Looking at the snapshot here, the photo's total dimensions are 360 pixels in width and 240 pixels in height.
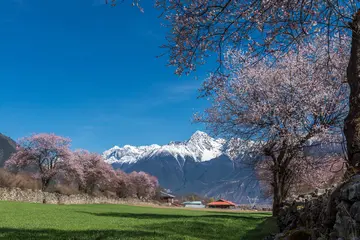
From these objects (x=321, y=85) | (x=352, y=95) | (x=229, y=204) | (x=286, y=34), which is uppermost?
(x=321, y=85)

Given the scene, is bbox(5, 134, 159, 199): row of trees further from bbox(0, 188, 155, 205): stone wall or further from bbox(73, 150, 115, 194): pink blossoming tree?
bbox(0, 188, 155, 205): stone wall

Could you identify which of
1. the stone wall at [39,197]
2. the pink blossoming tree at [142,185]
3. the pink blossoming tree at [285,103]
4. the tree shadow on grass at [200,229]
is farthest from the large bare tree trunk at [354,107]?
the pink blossoming tree at [142,185]

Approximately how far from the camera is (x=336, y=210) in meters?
6.29

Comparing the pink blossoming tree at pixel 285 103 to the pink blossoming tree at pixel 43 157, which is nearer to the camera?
the pink blossoming tree at pixel 285 103

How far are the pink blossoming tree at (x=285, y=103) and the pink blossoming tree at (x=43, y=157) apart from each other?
46114 millimetres

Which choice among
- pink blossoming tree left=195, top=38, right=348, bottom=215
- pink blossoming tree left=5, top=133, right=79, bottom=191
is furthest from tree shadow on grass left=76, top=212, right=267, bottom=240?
pink blossoming tree left=5, top=133, right=79, bottom=191

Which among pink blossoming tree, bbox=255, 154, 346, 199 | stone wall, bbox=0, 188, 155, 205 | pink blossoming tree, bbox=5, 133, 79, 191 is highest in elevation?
pink blossoming tree, bbox=5, 133, 79, 191

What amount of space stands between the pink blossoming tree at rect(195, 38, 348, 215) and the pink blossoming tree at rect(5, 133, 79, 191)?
46.1m

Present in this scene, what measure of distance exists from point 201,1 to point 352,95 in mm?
4895

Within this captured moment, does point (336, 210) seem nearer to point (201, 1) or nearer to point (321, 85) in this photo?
point (201, 1)

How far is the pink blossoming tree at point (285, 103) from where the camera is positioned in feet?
66.8

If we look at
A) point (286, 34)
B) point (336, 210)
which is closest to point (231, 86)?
point (286, 34)

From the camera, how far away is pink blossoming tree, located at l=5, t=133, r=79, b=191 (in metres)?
62.3

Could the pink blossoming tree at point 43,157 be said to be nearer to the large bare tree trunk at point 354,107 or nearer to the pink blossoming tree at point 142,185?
the pink blossoming tree at point 142,185
